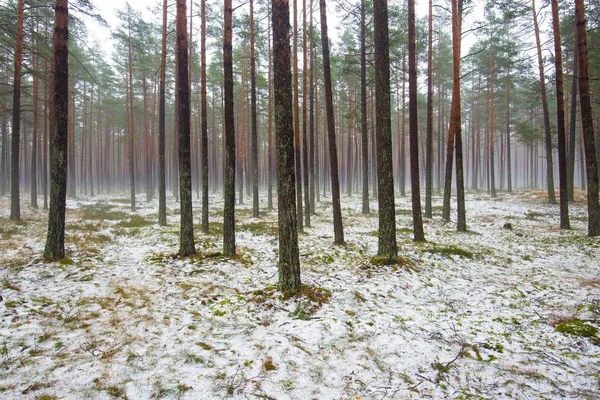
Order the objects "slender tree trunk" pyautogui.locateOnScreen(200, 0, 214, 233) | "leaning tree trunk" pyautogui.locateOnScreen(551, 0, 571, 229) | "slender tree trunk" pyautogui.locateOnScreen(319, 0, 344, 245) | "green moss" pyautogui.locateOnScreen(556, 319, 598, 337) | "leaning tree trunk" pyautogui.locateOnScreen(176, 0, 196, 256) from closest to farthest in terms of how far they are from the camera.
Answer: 1. "green moss" pyautogui.locateOnScreen(556, 319, 598, 337)
2. "leaning tree trunk" pyautogui.locateOnScreen(176, 0, 196, 256)
3. "slender tree trunk" pyautogui.locateOnScreen(319, 0, 344, 245)
4. "slender tree trunk" pyautogui.locateOnScreen(200, 0, 214, 233)
5. "leaning tree trunk" pyautogui.locateOnScreen(551, 0, 571, 229)

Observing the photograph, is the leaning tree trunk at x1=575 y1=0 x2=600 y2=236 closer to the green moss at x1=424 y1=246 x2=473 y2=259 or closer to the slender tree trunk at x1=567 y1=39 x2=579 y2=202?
the green moss at x1=424 y1=246 x2=473 y2=259

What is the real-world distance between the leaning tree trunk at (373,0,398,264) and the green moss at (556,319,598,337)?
3593mm

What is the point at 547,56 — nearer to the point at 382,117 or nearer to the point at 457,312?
the point at 382,117

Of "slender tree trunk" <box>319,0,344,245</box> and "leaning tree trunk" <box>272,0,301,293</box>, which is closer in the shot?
"leaning tree trunk" <box>272,0,301,293</box>

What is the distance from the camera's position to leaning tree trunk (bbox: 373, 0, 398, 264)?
7.38 m

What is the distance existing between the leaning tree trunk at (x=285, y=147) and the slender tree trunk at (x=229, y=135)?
3004 mm

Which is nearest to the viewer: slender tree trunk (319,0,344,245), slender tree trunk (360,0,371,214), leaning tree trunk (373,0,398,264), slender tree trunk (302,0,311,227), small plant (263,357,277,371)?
small plant (263,357,277,371)

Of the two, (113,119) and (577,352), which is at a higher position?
(113,119)

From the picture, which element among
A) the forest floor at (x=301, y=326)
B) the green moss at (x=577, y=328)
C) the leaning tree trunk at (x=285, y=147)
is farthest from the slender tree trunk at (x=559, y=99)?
the leaning tree trunk at (x=285, y=147)

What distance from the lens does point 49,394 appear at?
126 inches

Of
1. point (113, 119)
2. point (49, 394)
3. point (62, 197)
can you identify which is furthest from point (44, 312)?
point (113, 119)

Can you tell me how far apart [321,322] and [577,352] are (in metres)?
3.57

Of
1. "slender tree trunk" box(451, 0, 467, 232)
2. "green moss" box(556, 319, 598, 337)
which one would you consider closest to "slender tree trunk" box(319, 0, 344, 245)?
"slender tree trunk" box(451, 0, 467, 232)

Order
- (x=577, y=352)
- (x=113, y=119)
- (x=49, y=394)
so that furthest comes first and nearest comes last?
(x=113, y=119) → (x=577, y=352) → (x=49, y=394)
